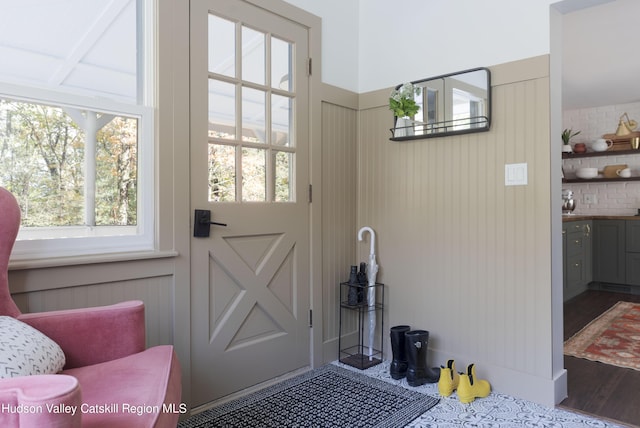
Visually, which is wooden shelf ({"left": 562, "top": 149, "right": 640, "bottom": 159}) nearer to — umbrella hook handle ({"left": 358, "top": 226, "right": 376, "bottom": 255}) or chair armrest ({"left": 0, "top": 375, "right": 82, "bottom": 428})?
umbrella hook handle ({"left": 358, "top": 226, "right": 376, "bottom": 255})

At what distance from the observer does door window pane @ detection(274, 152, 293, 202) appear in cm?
258

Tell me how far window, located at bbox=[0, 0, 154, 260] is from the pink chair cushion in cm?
60

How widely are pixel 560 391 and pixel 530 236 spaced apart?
82 centimetres

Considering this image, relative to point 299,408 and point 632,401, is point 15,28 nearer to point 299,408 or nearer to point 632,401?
point 299,408

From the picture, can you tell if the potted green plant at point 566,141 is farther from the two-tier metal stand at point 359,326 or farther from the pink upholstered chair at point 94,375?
the pink upholstered chair at point 94,375

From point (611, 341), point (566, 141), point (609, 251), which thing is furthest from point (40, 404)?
point (566, 141)

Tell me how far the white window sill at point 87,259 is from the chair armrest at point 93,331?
0.22 meters

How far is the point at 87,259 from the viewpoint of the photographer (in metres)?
1.79

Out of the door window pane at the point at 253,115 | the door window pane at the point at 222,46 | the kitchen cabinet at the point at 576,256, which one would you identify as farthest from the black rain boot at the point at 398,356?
the kitchen cabinet at the point at 576,256

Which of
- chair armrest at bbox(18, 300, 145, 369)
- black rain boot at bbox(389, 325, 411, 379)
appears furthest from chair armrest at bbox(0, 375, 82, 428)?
black rain boot at bbox(389, 325, 411, 379)

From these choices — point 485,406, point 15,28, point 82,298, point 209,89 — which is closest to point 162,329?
point 82,298

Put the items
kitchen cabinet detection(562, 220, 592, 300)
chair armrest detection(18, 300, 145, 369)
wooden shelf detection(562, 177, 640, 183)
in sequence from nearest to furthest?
chair armrest detection(18, 300, 145, 369)
kitchen cabinet detection(562, 220, 592, 300)
wooden shelf detection(562, 177, 640, 183)

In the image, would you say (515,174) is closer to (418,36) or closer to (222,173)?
(418,36)

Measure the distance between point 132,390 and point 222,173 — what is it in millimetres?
1269
